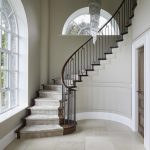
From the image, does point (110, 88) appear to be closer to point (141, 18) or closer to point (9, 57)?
point (141, 18)

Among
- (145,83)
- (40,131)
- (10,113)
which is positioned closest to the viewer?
(145,83)

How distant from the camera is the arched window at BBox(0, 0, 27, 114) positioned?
4.88 m

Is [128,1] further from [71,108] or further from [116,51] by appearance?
[71,108]

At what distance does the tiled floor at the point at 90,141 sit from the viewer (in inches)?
167

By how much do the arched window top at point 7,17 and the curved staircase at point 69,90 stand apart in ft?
5.71

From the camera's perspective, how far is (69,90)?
5.69m

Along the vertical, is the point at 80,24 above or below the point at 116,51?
above

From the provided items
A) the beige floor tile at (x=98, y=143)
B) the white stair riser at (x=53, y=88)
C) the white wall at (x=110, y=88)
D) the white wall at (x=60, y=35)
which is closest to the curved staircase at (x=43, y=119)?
the white stair riser at (x=53, y=88)

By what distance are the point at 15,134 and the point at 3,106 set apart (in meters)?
0.70

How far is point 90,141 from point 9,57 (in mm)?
2816

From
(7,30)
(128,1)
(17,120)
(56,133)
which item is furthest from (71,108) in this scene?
(128,1)

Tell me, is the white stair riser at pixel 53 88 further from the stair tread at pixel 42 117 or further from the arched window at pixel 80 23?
the arched window at pixel 80 23

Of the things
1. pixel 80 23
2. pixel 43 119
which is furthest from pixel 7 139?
pixel 80 23

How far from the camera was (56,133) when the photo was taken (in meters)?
5.02
